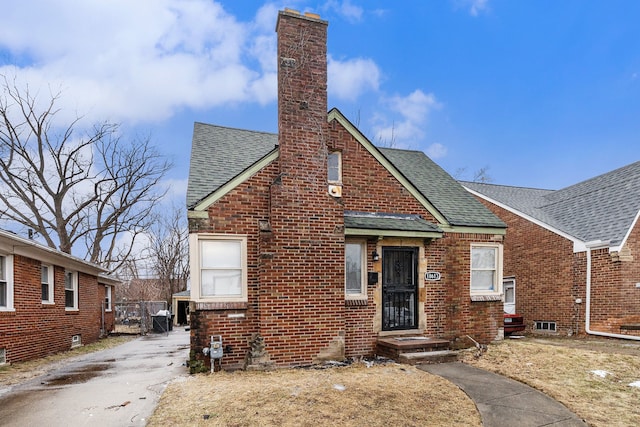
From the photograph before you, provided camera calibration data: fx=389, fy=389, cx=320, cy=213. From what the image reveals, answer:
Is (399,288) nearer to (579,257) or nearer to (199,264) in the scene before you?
(199,264)

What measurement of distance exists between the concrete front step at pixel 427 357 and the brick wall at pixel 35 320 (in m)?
9.35

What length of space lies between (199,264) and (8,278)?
5812mm

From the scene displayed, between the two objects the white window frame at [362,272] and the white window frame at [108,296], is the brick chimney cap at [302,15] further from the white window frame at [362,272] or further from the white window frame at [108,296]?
the white window frame at [108,296]

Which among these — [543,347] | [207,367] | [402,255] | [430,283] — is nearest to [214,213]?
[207,367]

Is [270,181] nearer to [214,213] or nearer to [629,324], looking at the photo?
[214,213]

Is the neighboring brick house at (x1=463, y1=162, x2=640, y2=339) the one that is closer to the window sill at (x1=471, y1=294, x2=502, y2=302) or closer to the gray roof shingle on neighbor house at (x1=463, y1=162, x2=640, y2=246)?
the gray roof shingle on neighbor house at (x1=463, y1=162, x2=640, y2=246)

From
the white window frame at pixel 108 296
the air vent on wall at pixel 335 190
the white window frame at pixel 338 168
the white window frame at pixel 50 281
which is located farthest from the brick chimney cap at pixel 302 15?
the white window frame at pixel 108 296

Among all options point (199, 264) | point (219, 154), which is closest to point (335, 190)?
point (199, 264)

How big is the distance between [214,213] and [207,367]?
2.94 meters

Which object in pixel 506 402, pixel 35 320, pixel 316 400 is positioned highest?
pixel 316 400

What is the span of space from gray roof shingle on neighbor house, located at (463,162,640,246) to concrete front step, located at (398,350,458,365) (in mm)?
7384

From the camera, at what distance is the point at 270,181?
26.2ft

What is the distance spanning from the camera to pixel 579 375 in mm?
7031

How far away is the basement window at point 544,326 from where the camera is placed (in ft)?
43.8
